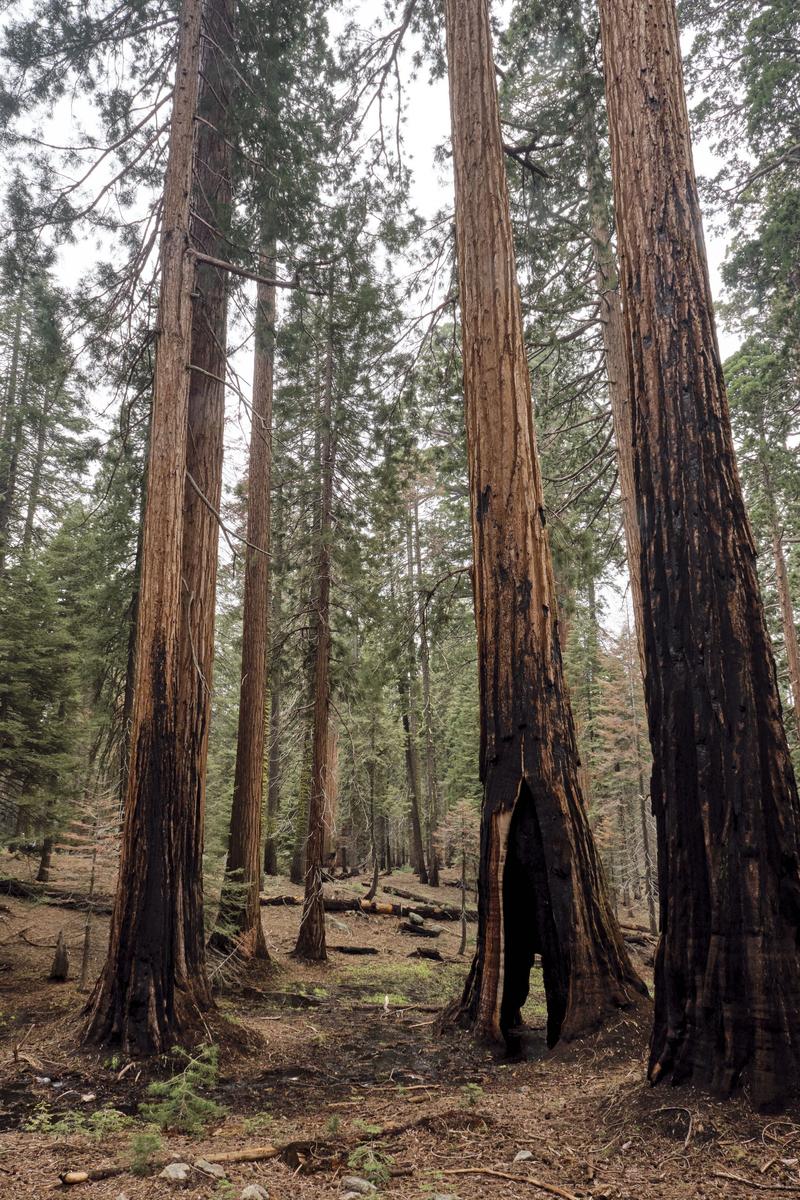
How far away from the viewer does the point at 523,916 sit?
16.6 ft

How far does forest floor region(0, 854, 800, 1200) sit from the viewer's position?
8.87 ft

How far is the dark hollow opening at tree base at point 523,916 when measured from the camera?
4879 mm

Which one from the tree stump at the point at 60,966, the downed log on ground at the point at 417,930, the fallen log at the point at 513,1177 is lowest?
the downed log on ground at the point at 417,930

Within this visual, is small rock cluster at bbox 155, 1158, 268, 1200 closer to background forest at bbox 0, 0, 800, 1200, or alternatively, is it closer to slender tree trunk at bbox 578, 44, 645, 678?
background forest at bbox 0, 0, 800, 1200

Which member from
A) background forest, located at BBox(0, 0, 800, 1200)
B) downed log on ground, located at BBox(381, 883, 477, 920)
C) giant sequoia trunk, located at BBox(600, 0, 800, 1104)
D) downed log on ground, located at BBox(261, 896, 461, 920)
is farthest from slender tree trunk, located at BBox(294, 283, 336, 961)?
giant sequoia trunk, located at BBox(600, 0, 800, 1104)

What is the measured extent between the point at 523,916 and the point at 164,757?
3.27 metres

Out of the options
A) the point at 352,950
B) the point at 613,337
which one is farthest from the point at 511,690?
the point at 352,950

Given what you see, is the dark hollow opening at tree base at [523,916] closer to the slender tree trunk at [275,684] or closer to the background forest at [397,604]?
the background forest at [397,604]

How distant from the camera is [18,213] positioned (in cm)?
764

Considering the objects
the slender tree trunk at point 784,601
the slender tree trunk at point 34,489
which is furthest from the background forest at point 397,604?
the slender tree trunk at point 34,489

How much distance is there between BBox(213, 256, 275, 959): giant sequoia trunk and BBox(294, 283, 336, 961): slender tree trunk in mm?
935

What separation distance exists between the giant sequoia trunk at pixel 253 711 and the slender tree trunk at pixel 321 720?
3.07 ft

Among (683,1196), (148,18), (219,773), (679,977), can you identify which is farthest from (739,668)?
(219,773)

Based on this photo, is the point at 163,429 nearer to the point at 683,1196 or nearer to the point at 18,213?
the point at 18,213
